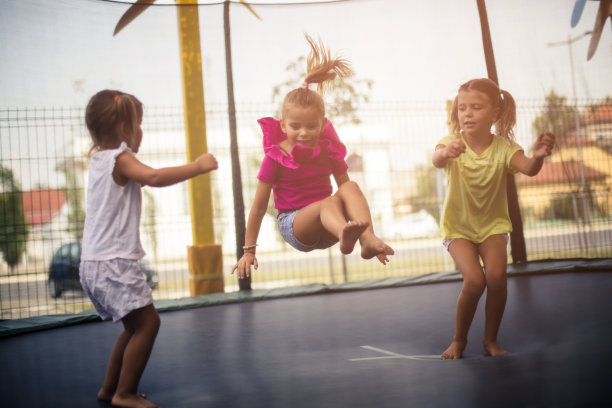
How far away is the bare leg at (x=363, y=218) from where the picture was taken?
156cm

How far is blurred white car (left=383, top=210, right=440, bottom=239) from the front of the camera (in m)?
4.74

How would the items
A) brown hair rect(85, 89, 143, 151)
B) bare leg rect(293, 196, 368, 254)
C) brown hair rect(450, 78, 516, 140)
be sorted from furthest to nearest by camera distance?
brown hair rect(450, 78, 516, 140) < brown hair rect(85, 89, 143, 151) < bare leg rect(293, 196, 368, 254)

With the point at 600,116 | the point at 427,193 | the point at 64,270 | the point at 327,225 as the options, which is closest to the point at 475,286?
the point at 327,225

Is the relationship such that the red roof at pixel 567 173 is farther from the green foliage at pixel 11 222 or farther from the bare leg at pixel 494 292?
the green foliage at pixel 11 222

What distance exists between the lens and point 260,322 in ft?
9.51

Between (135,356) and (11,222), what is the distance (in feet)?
7.93

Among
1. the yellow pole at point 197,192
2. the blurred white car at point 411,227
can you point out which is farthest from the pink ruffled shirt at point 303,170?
the blurred white car at point 411,227

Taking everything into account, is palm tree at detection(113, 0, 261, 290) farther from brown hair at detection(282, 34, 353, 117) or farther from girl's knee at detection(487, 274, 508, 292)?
girl's knee at detection(487, 274, 508, 292)

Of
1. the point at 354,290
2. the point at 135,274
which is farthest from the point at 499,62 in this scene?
the point at 135,274

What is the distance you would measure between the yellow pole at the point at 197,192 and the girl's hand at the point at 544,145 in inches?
107

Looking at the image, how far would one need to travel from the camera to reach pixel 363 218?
1646 mm

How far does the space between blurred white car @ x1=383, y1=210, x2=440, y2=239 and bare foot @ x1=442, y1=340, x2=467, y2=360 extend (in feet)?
9.19

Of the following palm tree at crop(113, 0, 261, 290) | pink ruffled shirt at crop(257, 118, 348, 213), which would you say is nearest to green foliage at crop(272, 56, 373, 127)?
palm tree at crop(113, 0, 261, 290)

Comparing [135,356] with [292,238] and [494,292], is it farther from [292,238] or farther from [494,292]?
[494,292]
